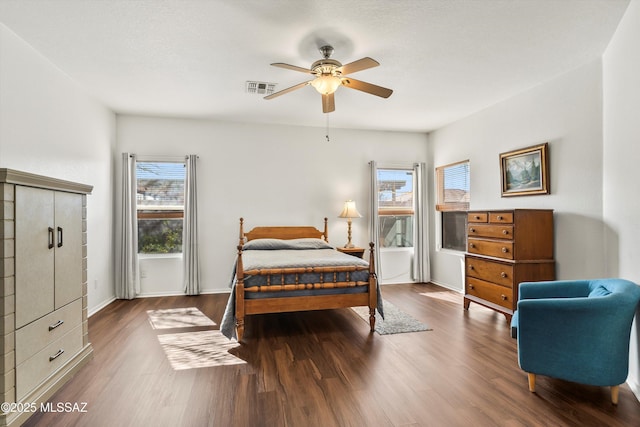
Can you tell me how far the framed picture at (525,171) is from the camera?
3727 millimetres

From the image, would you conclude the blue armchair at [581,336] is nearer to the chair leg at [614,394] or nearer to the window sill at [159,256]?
the chair leg at [614,394]

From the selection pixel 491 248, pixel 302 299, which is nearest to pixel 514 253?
pixel 491 248

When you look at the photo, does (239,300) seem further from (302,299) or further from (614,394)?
(614,394)

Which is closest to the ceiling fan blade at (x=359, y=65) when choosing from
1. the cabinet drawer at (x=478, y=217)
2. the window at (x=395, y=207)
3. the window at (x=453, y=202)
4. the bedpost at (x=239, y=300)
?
the bedpost at (x=239, y=300)

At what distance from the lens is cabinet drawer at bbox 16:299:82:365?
1.91 meters

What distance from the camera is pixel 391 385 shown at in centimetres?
238

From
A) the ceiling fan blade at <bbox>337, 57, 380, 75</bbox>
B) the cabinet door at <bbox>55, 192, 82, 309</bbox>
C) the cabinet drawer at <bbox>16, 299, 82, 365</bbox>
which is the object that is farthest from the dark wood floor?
the ceiling fan blade at <bbox>337, 57, 380, 75</bbox>

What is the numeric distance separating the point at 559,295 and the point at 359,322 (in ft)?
6.44

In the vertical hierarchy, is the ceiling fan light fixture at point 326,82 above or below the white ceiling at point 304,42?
below

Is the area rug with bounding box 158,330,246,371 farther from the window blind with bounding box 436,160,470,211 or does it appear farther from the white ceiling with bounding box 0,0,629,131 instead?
the window blind with bounding box 436,160,470,211

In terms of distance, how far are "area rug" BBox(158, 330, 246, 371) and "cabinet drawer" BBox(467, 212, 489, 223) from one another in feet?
10.3

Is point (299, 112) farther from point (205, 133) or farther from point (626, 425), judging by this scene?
point (626, 425)

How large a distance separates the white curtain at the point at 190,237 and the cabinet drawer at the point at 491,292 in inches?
153

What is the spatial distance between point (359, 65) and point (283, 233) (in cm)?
324
